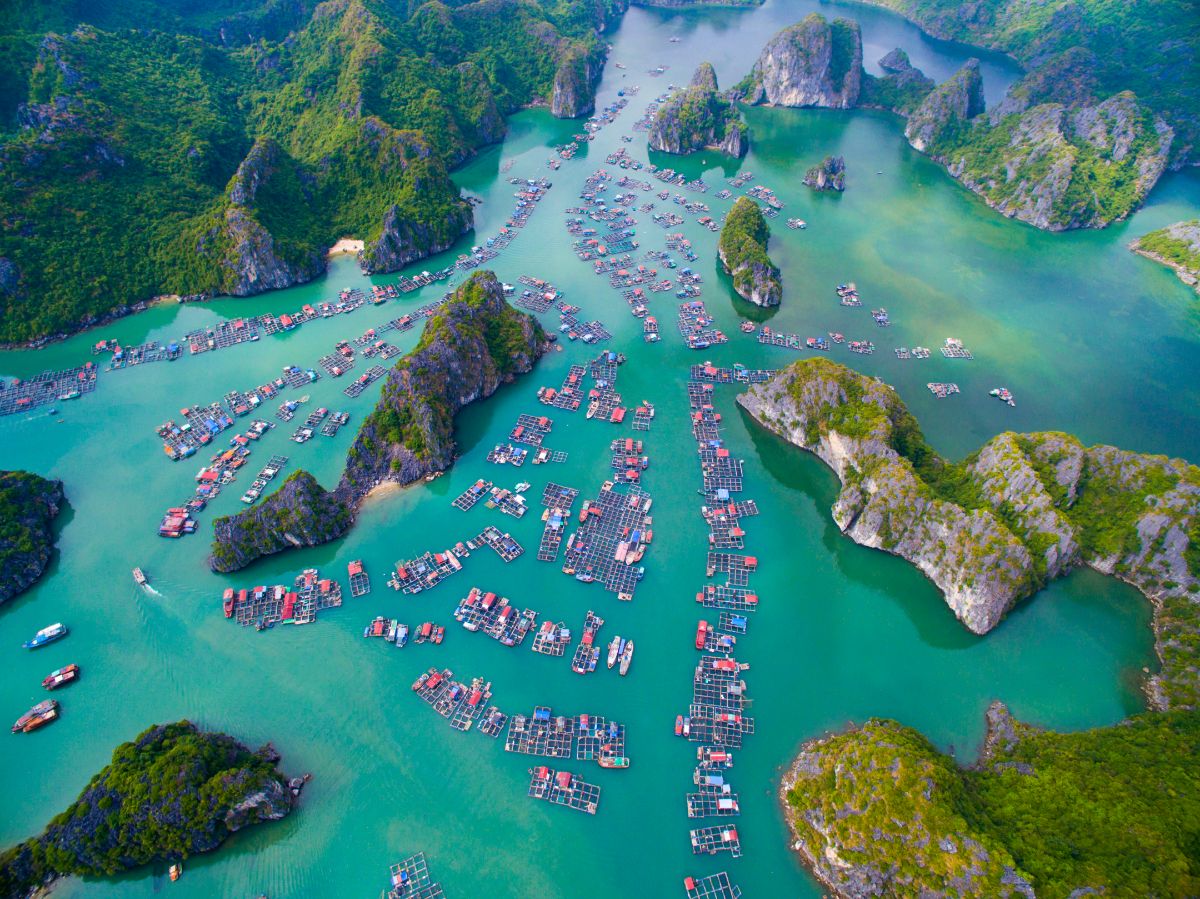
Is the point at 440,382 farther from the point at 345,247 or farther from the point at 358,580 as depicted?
the point at 345,247

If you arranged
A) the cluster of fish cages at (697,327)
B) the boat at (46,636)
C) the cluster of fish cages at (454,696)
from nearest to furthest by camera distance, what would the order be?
the cluster of fish cages at (454,696) → the boat at (46,636) → the cluster of fish cages at (697,327)

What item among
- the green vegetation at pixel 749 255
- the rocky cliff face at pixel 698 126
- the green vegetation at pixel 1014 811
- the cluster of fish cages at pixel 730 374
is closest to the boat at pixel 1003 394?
the cluster of fish cages at pixel 730 374

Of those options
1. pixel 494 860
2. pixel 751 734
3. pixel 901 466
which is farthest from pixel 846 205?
pixel 494 860

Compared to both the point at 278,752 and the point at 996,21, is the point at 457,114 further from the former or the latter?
the point at 996,21

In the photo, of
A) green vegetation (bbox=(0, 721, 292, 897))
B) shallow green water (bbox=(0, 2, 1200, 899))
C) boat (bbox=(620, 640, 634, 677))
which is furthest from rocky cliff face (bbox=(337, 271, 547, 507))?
boat (bbox=(620, 640, 634, 677))

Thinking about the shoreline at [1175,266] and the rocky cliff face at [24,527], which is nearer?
the rocky cliff face at [24,527]

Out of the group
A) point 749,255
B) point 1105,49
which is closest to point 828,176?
point 749,255

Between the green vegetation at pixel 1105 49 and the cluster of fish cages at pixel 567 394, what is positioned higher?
the green vegetation at pixel 1105 49

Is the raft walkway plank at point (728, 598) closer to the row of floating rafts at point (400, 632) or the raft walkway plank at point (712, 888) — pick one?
the raft walkway plank at point (712, 888)
